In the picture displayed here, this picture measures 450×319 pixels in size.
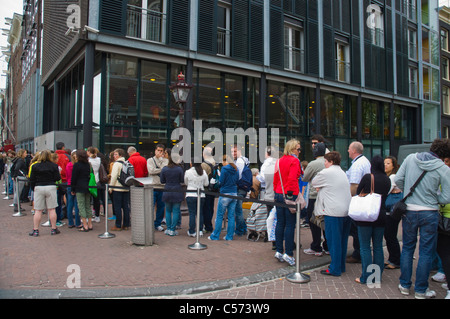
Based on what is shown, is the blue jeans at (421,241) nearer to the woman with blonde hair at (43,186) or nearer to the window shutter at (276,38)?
the woman with blonde hair at (43,186)

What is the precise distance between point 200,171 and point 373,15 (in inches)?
844

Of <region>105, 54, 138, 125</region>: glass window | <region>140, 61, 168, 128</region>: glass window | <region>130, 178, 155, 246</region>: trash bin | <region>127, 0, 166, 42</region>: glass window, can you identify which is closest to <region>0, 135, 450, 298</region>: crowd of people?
<region>130, 178, 155, 246</region>: trash bin

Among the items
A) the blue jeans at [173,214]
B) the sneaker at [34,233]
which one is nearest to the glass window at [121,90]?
the sneaker at [34,233]

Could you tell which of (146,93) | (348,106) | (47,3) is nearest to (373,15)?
(348,106)

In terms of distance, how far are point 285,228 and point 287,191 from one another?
2.15 feet

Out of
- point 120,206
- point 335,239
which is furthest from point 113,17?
point 335,239

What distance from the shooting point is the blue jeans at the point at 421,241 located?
4.06 meters

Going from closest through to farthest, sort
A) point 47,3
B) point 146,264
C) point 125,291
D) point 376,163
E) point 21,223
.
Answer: point 125,291
point 376,163
point 146,264
point 21,223
point 47,3

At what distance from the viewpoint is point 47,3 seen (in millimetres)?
20000

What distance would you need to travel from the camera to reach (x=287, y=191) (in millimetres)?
5379

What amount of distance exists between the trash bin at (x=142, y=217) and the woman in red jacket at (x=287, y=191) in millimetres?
2582

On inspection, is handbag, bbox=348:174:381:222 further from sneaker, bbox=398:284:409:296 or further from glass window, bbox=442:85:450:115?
glass window, bbox=442:85:450:115

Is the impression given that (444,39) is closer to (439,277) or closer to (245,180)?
(245,180)

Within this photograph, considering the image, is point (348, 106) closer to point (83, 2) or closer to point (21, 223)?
point (83, 2)
